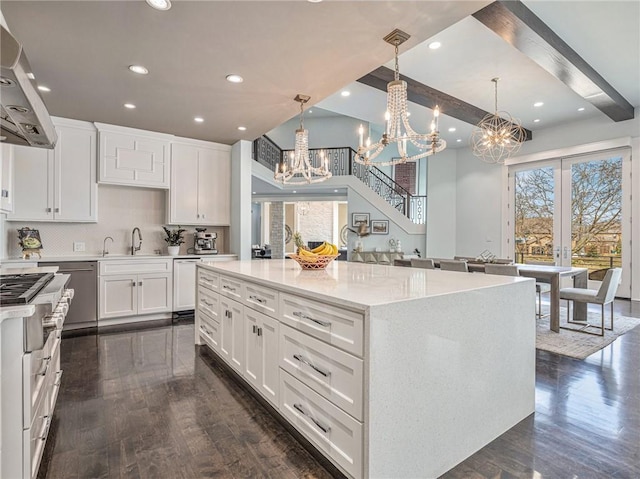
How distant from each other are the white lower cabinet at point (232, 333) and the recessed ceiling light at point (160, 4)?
2.06 m

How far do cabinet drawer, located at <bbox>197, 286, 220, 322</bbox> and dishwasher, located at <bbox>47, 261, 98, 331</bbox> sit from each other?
1659mm

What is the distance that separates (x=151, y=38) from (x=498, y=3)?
3.00 meters

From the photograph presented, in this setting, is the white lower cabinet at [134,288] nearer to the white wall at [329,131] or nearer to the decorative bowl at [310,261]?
the decorative bowl at [310,261]

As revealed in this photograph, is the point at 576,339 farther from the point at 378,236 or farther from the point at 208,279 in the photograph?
the point at 378,236

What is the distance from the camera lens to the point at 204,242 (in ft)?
17.5

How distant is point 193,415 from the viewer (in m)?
2.20

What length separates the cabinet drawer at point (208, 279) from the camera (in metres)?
3.03

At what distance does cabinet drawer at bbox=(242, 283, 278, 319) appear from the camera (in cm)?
206

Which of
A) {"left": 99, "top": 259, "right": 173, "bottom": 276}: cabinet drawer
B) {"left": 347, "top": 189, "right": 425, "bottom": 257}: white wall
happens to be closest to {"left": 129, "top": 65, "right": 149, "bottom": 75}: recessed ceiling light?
{"left": 99, "top": 259, "right": 173, "bottom": 276}: cabinet drawer

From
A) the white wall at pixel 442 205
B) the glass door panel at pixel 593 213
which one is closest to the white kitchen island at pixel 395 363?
the glass door panel at pixel 593 213

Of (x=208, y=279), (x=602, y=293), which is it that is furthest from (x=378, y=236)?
(x=208, y=279)

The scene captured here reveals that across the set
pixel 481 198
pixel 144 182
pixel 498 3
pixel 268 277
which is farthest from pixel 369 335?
pixel 481 198

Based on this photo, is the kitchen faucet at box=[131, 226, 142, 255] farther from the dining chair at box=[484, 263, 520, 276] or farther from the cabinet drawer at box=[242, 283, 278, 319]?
the dining chair at box=[484, 263, 520, 276]

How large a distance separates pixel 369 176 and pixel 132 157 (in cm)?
687
